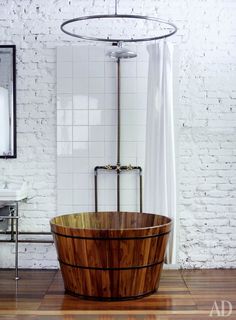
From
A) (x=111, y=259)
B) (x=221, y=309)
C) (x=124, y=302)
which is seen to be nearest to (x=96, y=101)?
(x=111, y=259)

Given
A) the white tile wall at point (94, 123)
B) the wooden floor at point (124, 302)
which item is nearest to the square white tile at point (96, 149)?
the white tile wall at point (94, 123)

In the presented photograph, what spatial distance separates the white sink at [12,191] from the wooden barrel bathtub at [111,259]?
2.20 ft

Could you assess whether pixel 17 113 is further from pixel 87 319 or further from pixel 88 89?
pixel 87 319

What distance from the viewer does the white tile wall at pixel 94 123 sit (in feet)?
16.8

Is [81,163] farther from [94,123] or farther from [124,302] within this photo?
[124,302]

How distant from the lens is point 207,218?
5.18 m

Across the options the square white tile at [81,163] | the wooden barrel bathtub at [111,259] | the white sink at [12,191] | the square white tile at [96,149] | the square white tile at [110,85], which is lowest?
the wooden barrel bathtub at [111,259]

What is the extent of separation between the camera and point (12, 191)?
15.0 ft

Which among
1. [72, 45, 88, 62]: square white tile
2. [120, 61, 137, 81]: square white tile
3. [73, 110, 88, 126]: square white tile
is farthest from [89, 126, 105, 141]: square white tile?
[72, 45, 88, 62]: square white tile

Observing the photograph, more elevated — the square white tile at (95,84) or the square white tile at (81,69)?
the square white tile at (81,69)

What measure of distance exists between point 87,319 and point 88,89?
2.56m

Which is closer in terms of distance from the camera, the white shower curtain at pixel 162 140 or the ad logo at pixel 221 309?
the ad logo at pixel 221 309

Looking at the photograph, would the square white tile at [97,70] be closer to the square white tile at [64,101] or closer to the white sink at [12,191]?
the square white tile at [64,101]

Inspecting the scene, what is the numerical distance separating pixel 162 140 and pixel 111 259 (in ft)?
4.54
